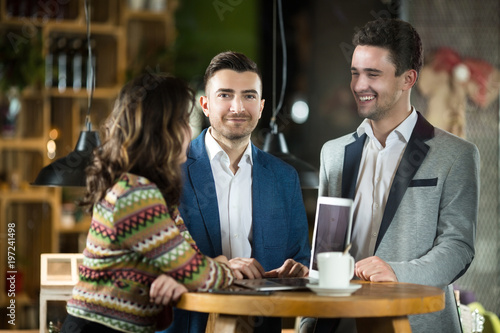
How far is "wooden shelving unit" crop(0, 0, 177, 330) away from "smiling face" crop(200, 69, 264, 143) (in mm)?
1969

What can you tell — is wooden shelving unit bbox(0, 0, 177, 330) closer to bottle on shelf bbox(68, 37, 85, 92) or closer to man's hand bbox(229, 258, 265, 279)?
bottle on shelf bbox(68, 37, 85, 92)

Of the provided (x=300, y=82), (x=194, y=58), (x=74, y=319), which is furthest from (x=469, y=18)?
(x=74, y=319)

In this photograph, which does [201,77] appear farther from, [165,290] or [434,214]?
[165,290]

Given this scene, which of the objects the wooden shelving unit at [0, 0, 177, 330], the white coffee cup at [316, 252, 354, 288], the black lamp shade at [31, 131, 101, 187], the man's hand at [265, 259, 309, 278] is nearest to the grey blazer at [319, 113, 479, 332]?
the man's hand at [265, 259, 309, 278]

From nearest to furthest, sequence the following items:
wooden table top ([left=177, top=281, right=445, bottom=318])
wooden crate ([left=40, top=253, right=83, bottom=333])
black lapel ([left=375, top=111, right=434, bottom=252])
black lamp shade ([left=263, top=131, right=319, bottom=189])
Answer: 1. wooden table top ([left=177, top=281, right=445, bottom=318])
2. black lapel ([left=375, top=111, right=434, bottom=252])
3. wooden crate ([left=40, top=253, right=83, bottom=333])
4. black lamp shade ([left=263, top=131, right=319, bottom=189])

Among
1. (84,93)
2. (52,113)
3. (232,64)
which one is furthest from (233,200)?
(52,113)

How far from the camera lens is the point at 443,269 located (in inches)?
72.7

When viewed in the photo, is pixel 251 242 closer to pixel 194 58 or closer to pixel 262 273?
pixel 262 273

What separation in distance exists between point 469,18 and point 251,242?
2.31 meters

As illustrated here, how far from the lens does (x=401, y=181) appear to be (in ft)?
6.57

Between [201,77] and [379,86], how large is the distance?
1966 millimetres

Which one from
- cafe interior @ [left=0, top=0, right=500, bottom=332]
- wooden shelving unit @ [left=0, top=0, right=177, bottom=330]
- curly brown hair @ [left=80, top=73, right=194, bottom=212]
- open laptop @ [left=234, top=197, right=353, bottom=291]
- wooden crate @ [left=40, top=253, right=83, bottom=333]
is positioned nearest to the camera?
curly brown hair @ [left=80, top=73, right=194, bottom=212]

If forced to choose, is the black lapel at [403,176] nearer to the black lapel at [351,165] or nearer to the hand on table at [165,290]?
the black lapel at [351,165]

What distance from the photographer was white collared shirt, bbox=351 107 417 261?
2053 millimetres
